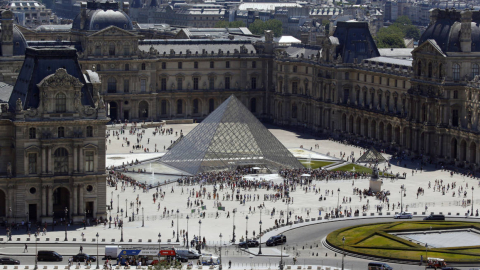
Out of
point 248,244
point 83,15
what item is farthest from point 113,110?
point 248,244

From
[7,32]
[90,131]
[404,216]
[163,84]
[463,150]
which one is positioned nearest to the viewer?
Result: [90,131]

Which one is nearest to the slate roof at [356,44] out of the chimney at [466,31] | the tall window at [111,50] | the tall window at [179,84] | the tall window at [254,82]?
the tall window at [254,82]

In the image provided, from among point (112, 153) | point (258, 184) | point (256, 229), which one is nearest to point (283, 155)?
point (258, 184)

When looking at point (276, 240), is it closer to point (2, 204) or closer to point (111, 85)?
point (2, 204)

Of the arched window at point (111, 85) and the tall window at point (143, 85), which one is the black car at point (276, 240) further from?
the tall window at point (143, 85)

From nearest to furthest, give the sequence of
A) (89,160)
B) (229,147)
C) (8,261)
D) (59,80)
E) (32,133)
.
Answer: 1. (8,261)
2. (59,80)
3. (32,133)
4. (89,160)
5. (229,147)

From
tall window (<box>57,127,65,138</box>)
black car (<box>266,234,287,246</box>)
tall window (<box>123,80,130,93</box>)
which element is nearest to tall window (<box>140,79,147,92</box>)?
tall window (<box>123,80,130,93</box>)

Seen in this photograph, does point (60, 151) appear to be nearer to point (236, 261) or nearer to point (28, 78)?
point (28, 78)
